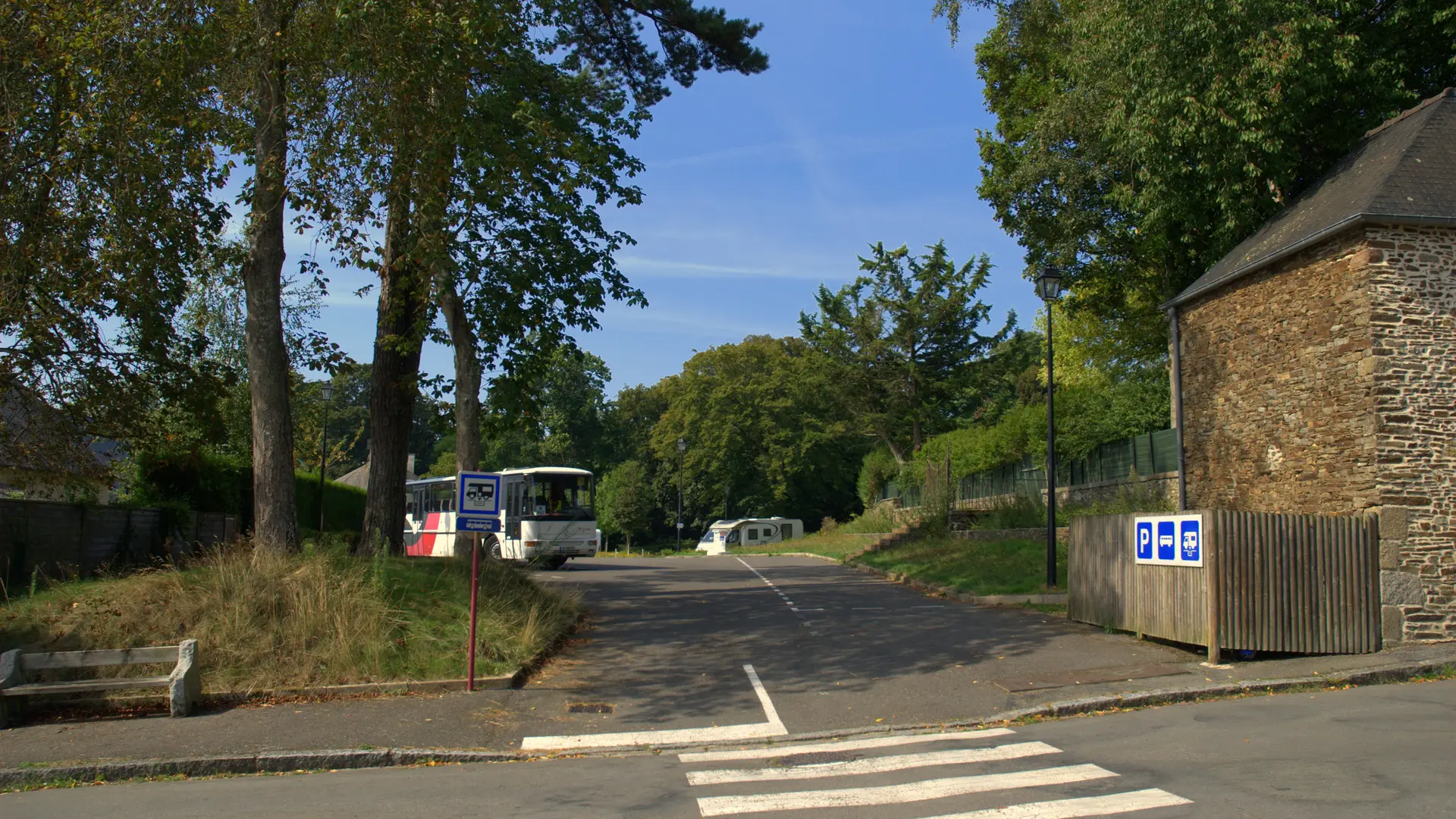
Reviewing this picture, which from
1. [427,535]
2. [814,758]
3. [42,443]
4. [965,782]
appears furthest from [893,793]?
[427,535]

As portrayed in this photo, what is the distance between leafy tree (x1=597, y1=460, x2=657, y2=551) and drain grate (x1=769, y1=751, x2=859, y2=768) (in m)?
56.3

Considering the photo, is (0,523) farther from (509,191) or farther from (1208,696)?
(1208,696)

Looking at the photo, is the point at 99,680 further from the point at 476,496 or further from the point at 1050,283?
the point at 1050,283

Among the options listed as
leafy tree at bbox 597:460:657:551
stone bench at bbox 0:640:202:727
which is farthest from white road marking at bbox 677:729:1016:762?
leafy tree at bbox 597:460:657:551

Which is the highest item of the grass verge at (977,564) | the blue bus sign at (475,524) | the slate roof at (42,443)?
the slate roof at (42,443)

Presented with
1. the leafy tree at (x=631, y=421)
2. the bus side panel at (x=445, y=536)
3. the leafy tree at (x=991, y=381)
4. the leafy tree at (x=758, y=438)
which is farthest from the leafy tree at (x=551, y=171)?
the leafy tree at (x=631, y=421)

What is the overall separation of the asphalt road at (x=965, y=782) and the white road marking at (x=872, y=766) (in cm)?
2

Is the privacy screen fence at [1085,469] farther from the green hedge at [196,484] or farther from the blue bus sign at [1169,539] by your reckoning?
the green hedge at [196,484]

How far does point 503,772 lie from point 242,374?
25564 mm

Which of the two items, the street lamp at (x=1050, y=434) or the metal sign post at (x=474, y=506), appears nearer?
the metal sign post at (x=474, y=506)

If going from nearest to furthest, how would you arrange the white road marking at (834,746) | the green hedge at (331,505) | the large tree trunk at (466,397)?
the white road marking at (834,746)
the large tree trunk at (466,397)
the green hedge at (331,505)

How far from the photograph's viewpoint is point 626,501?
65000 mm

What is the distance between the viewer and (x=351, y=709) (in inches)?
400

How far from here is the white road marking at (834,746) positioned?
27.7ft
